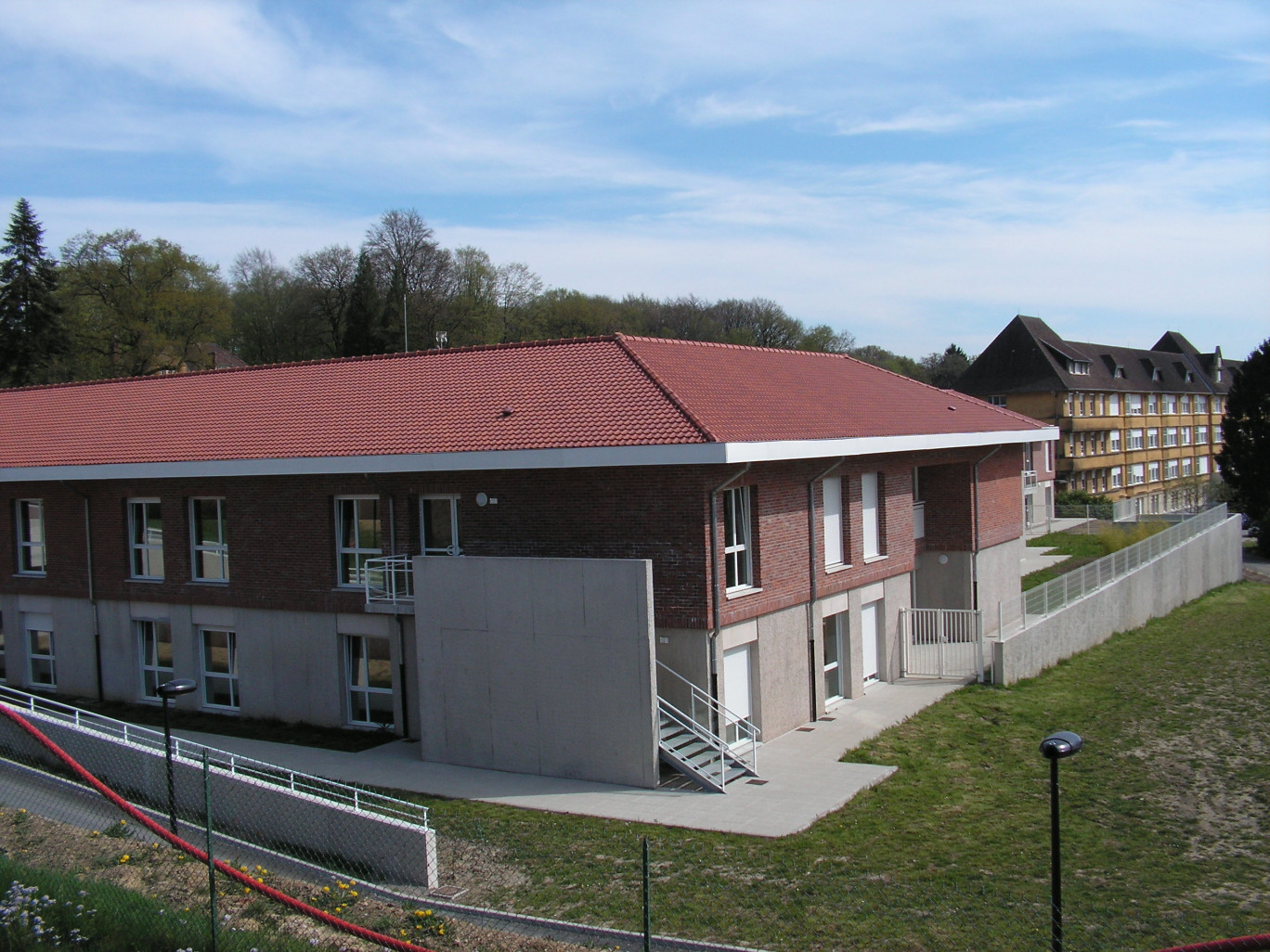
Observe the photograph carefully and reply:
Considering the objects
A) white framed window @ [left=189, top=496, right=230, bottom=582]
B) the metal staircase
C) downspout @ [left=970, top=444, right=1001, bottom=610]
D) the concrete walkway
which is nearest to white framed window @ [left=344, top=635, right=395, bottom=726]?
the concrete walkway

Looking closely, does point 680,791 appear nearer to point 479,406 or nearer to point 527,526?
point 527,526

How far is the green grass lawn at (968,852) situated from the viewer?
9922mm

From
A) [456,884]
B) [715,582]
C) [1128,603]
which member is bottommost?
[1128,603]

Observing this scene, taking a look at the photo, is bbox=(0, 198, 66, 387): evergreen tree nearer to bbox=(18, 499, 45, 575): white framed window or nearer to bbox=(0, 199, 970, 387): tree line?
bbox=(0, 199, 970, 387): tree line

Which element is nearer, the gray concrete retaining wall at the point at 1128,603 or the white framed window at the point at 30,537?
the gray concrete retaining wall at the point at 1128,603

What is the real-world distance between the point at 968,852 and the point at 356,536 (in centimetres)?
1153

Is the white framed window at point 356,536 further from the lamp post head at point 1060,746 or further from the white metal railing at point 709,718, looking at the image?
the lamp post head at point 1060,746

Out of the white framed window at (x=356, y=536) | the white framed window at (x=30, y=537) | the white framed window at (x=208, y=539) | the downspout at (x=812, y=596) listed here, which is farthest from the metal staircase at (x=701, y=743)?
the white framed window at (x=30, y=537)

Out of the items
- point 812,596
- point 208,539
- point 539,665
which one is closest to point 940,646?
point 812,596

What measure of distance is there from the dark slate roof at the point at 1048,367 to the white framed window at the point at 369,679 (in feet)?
172

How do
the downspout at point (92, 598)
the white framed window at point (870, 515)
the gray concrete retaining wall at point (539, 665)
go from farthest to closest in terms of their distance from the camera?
the downspout at point (92, 598) → the white framed window at point (870, 515) → the gray concrete retaining wall at point (539, 665)

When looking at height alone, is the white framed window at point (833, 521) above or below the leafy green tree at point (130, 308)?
below

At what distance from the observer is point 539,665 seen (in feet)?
51.6

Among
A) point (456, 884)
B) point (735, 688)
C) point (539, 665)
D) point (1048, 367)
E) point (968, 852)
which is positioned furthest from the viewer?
point (1048, 367)
